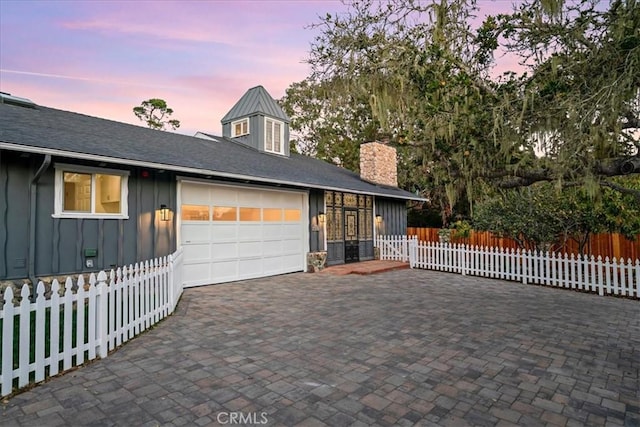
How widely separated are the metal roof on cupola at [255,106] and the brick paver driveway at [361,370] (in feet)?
29.6

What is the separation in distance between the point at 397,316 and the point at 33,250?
5.86 meters

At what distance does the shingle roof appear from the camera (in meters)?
5.33

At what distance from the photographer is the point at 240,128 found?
43.7 feet

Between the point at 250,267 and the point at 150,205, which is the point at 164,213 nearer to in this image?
the point at 150,205

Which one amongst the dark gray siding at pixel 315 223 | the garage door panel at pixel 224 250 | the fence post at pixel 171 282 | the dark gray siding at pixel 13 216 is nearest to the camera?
the dark gray siding at pixel 13 216

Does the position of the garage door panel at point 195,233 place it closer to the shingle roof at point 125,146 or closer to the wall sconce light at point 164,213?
the wall sconce light at point 164,213

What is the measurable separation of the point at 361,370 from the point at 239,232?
5.88m

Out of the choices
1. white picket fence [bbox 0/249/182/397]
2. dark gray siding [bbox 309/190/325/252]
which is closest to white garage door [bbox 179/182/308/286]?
dark gray siding [bbox 309/190/325/252]

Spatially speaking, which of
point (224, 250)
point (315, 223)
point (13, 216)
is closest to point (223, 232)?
point (224, 250)

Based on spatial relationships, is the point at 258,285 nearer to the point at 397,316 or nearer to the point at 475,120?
the point at 397,316

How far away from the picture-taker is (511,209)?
10.4m

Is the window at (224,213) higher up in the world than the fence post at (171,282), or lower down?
higher up

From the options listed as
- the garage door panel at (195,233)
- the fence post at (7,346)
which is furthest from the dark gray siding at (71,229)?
the fence post at (7,346)

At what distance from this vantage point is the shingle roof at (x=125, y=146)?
5.33 metres
